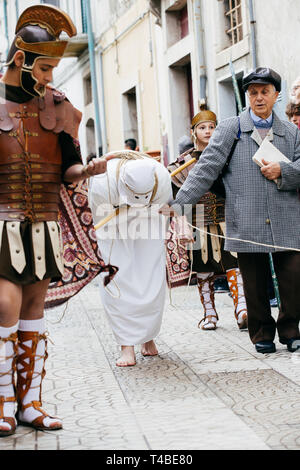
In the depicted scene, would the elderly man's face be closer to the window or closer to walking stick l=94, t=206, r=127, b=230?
walking stick l=94, t=206, r=127, b=230

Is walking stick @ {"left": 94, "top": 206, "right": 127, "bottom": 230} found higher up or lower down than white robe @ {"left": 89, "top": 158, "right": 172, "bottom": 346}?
higher up

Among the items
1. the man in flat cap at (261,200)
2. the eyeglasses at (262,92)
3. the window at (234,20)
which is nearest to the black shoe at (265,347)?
the man in flat cap at (261,200)

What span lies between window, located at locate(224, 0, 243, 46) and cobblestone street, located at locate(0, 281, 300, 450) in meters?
6.74

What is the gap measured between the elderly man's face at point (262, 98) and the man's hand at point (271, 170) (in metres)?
0.38

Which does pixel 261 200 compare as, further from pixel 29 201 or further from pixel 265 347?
pixel 29 201

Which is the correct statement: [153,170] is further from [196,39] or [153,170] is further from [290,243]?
[196,39]

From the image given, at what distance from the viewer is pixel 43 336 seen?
4320mm

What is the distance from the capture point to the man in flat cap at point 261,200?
600 cm

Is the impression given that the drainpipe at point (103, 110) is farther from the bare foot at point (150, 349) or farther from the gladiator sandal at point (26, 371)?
the gladiator sandal at point (26, 371)

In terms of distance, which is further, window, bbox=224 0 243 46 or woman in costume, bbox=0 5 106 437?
window, bbox=224 0 243 46

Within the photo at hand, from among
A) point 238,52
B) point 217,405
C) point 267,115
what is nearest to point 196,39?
point 238,52

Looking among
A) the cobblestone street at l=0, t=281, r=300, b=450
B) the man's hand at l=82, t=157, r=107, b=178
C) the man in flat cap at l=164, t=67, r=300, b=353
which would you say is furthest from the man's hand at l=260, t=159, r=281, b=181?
the man's hand at l=82, t=157, r=107, b=178

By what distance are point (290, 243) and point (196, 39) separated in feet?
29.6

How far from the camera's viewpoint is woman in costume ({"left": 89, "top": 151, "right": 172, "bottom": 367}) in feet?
19.1
